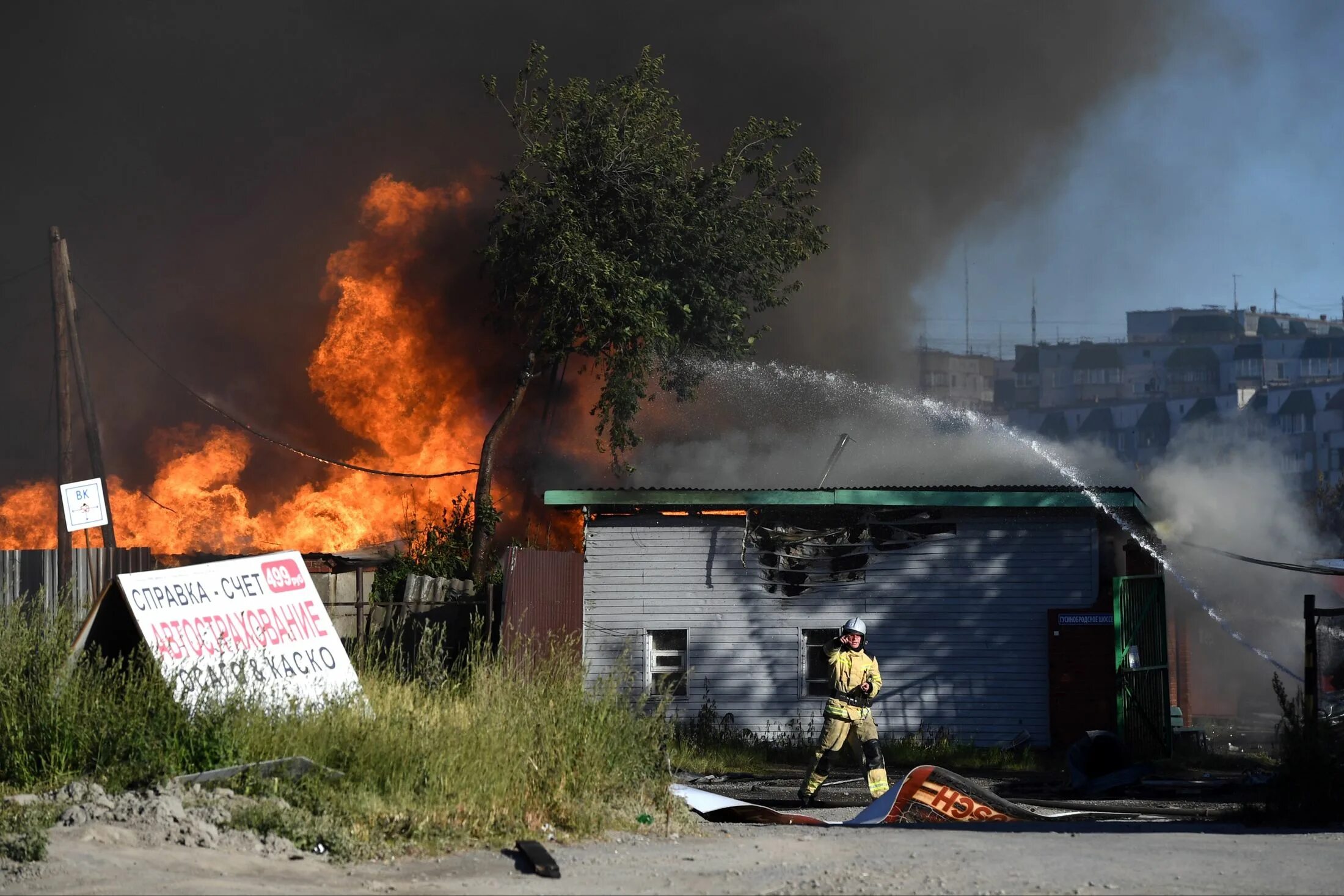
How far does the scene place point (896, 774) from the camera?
15.6 m

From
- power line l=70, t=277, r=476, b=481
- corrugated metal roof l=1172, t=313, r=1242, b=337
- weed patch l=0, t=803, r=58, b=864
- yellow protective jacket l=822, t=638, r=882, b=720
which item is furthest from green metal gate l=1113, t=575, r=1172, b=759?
corrugated metal roof l=1172, t=313, r=1242, b=337

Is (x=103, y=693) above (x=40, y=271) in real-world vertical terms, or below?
below

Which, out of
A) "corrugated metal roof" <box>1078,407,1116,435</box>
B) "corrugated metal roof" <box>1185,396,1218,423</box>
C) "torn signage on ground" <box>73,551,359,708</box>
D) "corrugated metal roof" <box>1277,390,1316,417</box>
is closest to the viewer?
"torn signage on ground" <box>73,551,359,708</box>

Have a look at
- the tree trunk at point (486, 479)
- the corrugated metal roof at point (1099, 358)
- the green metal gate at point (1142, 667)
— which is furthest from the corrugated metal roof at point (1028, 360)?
the green metal gate at point (1142, 667)

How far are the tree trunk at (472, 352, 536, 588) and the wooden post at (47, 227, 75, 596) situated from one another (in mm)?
6614

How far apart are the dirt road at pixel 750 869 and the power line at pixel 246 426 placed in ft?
73.2

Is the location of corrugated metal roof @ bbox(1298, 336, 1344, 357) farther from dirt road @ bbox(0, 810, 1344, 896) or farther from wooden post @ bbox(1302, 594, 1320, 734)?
dirt road @ bbox(0, 810, 1344, 896)

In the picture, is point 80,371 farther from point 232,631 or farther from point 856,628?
point 856,628

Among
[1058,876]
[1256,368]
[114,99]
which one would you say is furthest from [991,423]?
[1256,368]

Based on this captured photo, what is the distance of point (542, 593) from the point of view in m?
18.5

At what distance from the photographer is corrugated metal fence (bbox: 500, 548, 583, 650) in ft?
59.2

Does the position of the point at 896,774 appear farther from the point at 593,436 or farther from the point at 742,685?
the point at 593,436

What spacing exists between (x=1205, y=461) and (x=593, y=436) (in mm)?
74913

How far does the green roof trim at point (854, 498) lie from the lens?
17859mm
